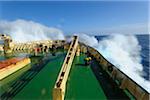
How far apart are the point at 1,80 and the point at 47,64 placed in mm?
4618

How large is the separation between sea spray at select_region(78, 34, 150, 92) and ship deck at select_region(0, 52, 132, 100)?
5182mm

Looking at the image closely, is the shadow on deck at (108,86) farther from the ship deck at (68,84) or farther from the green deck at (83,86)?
the green deck at (83,86)

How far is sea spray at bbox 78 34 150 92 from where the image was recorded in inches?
800

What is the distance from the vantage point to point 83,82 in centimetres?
1088

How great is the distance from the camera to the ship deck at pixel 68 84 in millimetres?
9117

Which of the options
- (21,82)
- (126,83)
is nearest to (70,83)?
(21,82)

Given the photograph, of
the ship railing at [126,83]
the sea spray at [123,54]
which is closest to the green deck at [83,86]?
the ship railing at [126,83]

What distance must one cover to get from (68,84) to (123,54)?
26.6 metres

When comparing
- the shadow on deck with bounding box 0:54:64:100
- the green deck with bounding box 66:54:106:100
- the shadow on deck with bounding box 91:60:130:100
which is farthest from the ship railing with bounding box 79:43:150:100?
the shadow on deck with bounding box 0:54:64:100

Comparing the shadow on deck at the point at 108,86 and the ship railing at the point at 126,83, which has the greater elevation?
the ship railing at the point at 126,83

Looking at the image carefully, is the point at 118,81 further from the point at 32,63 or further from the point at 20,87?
the point at 32,63

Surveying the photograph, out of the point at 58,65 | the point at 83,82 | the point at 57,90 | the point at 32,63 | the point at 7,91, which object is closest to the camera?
the point at 57,90

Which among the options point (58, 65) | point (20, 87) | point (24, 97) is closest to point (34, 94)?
point (24, 97)

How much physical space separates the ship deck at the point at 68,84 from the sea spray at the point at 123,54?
204 inches
